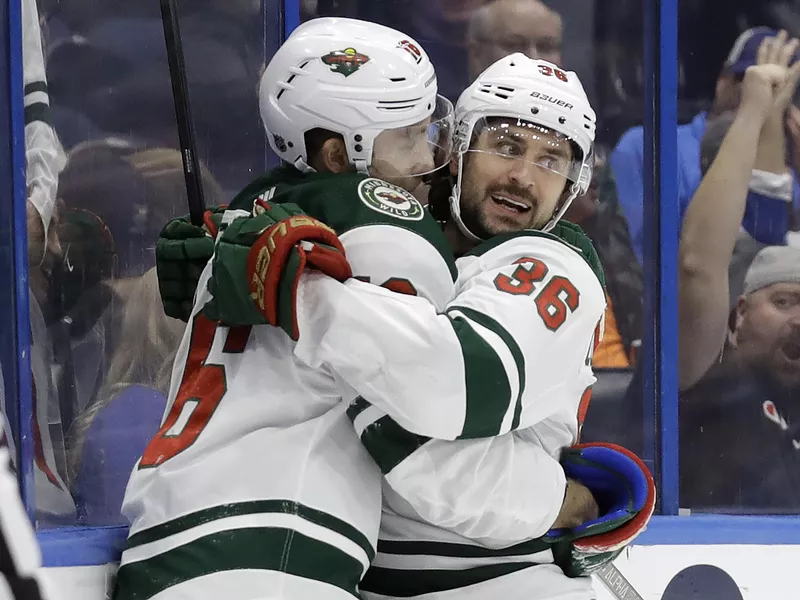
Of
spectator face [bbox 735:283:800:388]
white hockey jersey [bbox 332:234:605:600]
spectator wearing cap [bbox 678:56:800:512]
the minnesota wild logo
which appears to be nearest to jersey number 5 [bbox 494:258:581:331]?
white hockey jersey [bbox 332:234:605:600]

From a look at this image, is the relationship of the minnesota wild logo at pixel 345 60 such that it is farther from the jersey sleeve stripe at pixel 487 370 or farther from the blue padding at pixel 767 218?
the blue padding at pixel 767 218

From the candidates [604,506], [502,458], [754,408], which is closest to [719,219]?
[754,408]

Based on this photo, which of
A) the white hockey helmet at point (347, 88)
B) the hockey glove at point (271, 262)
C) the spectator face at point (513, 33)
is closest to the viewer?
the hockey glove at point (271, 262)

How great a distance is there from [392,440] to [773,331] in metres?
1.76

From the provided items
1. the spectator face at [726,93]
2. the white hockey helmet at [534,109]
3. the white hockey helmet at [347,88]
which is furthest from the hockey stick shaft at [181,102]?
the spectator face at [726,93]

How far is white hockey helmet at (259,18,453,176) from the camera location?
1379mm

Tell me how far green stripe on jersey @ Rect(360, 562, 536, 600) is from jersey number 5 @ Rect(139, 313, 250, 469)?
37 cm

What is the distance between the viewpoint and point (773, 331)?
2.76 metres

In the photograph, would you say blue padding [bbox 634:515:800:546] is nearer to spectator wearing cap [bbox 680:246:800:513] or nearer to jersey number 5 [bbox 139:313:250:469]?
spectator wearing cap [bbox 680:246:800:513]

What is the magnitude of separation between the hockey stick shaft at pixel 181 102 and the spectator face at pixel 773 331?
1.61 m

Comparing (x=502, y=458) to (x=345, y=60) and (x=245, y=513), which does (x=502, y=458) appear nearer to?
(x=245, y=513)

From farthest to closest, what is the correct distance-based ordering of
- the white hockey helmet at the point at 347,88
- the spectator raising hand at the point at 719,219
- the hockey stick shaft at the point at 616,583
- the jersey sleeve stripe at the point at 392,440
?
the spectator raising hand at the point at 719,219, the hockey stick shaft at the point at 616,583, the white hockey helmet at the point at 347,88, the jersey sleeve stripe at the point at 392,440

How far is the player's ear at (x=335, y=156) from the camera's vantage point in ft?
4.62

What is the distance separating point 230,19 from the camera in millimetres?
2203
